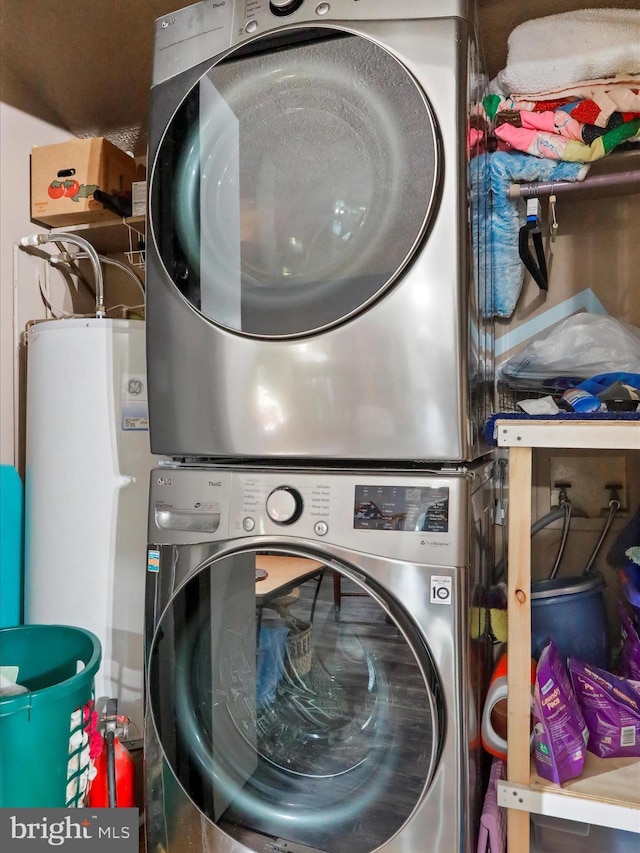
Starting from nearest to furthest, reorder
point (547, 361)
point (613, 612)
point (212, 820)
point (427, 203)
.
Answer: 1. point (427, 203)
2. point (212, 820)
3. point (547, 361)
4. point (613, 612)

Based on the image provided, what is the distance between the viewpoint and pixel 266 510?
1.05m

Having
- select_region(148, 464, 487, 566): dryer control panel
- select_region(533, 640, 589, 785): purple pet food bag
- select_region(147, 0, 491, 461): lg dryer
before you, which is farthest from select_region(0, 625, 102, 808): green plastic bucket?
select_region(533, 640, 589, 785): purple pet food bag

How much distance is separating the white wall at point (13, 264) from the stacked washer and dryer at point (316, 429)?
0.80m

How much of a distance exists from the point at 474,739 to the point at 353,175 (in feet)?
3.12

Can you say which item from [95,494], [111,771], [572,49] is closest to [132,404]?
[95,494]

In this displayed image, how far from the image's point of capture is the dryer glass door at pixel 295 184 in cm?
100


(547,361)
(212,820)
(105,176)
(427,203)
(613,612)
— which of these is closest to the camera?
(427,203)

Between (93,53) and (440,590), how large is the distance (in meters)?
1.69

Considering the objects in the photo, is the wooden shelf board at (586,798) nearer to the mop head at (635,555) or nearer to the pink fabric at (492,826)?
the pink fabric at (492,826)

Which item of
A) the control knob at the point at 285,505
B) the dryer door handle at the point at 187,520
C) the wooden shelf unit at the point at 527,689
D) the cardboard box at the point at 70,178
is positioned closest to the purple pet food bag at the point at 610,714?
the wooden shelf unit at the point at 527,689

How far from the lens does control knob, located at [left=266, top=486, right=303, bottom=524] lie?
1025mm

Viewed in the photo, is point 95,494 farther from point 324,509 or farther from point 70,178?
point 70,178

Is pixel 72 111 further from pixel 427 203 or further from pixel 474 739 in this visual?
pixel 474 739

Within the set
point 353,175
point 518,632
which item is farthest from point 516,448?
point 353,175
